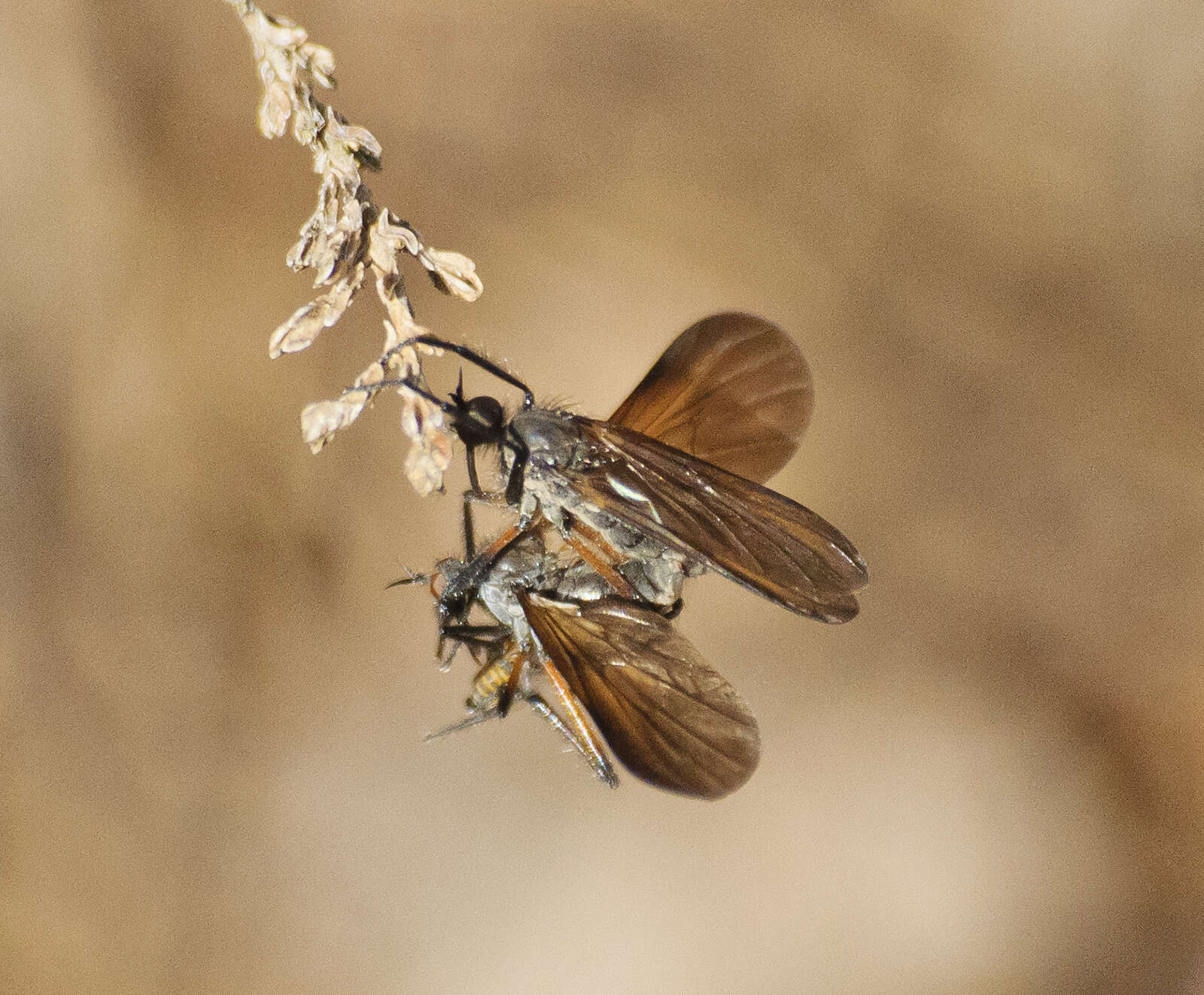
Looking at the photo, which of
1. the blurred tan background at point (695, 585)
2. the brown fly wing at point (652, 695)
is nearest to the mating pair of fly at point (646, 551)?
the brown fly wing at point (652, 695)

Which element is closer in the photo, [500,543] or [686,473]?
[686,473]

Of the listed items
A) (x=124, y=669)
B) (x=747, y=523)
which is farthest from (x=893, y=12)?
(x=124, y=669)

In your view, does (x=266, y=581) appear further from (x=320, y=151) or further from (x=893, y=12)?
(x=893, y=12)

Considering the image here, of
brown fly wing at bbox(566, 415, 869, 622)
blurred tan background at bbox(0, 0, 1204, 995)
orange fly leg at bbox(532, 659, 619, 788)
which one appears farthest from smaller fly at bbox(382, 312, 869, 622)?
blurred tan background at bbox(0, 0, 1204, 995)

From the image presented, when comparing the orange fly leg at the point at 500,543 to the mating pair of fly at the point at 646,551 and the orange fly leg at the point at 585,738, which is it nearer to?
the mating pair of fly at the point at 646,551

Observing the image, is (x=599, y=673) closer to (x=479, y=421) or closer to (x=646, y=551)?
(x=646, y=551)

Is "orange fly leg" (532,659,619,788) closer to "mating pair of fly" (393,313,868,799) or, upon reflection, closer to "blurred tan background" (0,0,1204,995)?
"mating pair of fly" (393,313,868,799)

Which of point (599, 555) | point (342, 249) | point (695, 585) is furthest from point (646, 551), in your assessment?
point (695, 585)
